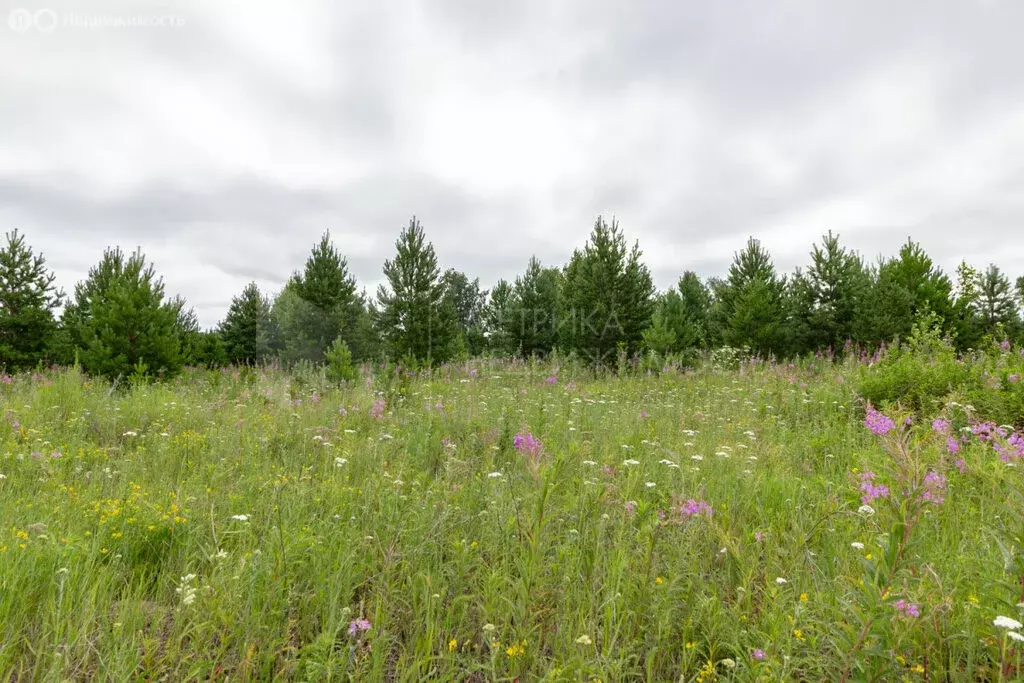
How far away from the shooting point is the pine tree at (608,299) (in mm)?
17859

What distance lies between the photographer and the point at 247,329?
87.6ft

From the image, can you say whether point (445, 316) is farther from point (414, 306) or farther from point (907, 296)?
point (907, 296)

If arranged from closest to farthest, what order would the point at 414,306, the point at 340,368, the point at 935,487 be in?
1. the point at 935,487
2. the point at 340,368
3. the point at 414,306

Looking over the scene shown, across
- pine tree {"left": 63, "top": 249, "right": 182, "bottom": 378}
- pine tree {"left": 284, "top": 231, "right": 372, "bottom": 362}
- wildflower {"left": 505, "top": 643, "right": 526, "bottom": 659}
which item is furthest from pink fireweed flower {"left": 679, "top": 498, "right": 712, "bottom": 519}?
pine tree {"left": 284, "top": 231, "right": 372, "bottom": 362}

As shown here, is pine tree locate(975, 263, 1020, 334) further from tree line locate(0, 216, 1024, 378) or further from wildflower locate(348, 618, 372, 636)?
wildflower locate(348, 618, 372, 636)

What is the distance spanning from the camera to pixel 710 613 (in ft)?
6.68

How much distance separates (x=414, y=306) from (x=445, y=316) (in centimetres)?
→ 114

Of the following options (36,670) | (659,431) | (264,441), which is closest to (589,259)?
(659,431)

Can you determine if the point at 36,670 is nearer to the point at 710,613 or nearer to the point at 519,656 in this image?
the point at 519,656

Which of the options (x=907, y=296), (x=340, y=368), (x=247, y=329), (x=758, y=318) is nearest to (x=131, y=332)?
(x=340, y=368)

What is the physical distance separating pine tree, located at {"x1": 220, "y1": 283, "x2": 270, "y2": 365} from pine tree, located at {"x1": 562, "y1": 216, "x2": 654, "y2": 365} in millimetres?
17293

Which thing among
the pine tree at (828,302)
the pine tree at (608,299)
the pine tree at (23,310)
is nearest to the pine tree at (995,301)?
the pine tree at (828,302)

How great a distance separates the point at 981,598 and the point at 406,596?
2423 mm

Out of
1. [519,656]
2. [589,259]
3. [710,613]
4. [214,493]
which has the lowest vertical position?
[519,656]
